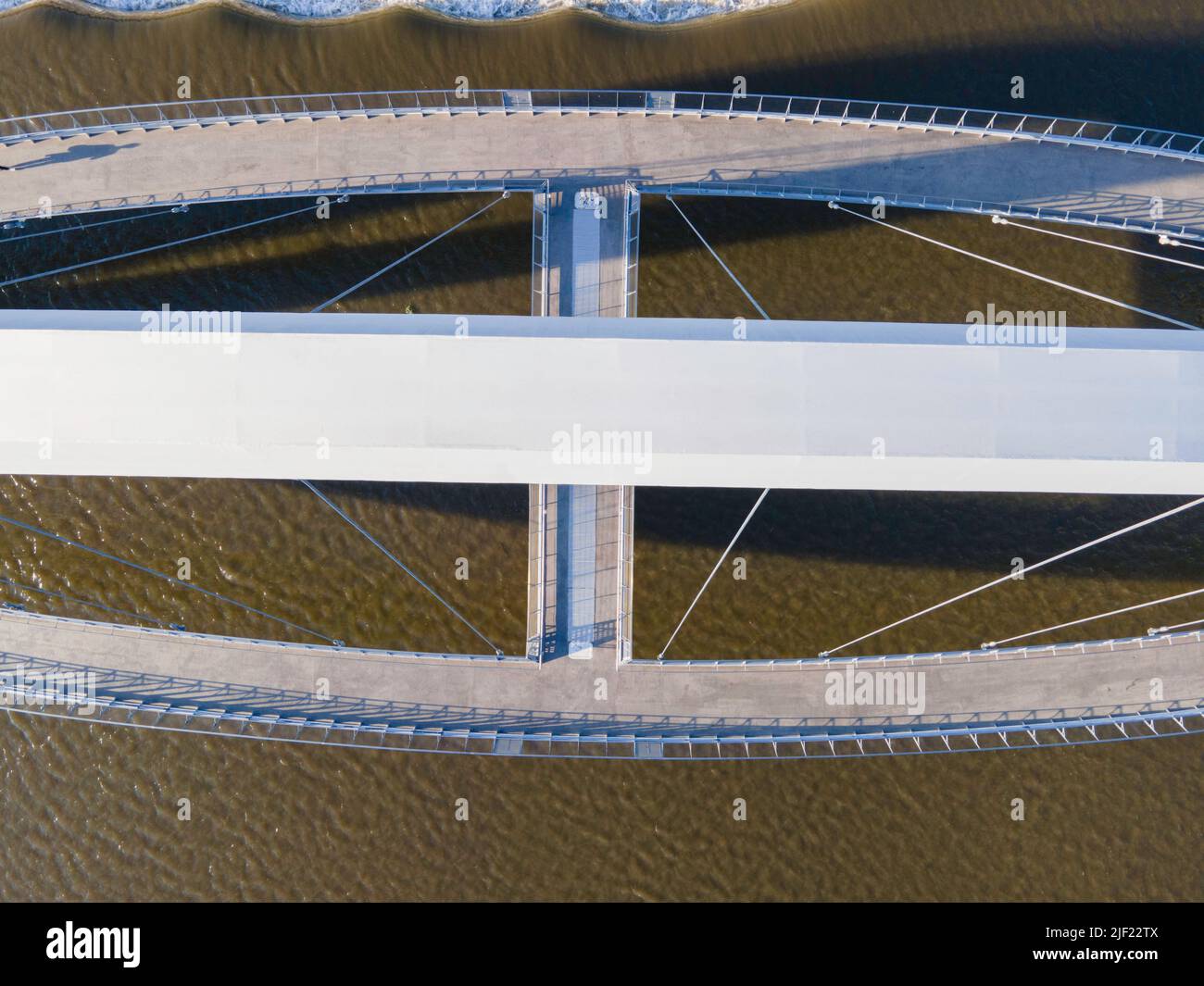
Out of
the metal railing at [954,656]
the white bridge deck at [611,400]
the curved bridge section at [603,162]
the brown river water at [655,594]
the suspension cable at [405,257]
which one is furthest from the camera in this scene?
the suspension cable at [405,257]

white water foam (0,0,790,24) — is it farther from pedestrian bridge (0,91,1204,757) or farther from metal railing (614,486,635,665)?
metal railing (614,486,635,665)

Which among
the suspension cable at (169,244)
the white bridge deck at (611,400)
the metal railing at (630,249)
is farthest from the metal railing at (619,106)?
the white bridge deck at (611,400)

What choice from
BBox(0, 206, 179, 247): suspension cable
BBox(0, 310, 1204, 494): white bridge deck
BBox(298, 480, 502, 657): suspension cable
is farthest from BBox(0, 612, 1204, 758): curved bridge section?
BBox(0, 206, 179, 247): suspension cable

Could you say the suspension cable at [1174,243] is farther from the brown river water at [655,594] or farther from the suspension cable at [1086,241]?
the brown river water at [655,594]

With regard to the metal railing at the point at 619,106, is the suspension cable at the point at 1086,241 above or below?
below

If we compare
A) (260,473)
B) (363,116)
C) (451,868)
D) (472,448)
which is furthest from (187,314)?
(451,868)

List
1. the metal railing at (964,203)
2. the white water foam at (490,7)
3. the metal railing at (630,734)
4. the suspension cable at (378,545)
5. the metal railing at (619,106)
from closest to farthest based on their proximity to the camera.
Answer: the metal railing at (964,203) → the metal railing at (630,734) → the metal railing at (619,106) → the suspension cable at (378,545) → the white water foam at (490,7)
